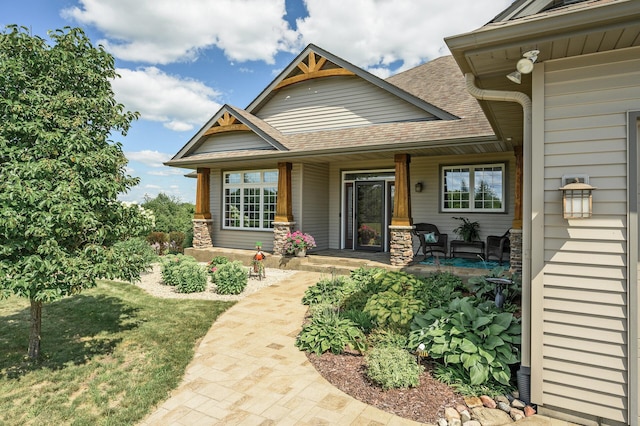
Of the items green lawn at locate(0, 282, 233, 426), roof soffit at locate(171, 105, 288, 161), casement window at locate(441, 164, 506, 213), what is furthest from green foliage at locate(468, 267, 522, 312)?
roof soffit at locate(171, 105, 288, 161)

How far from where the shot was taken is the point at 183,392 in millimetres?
3383

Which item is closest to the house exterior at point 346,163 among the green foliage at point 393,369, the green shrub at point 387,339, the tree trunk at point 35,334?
the green shrub at point 387,339

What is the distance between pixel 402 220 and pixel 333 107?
14.1 feet

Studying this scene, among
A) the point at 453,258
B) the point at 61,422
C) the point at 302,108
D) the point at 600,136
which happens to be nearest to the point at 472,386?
the point at 600,136

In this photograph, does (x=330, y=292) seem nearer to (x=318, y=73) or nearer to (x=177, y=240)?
(x=318, y=73)

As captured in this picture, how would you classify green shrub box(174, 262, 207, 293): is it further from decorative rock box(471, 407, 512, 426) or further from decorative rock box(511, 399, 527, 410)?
decorative rock box(511, 399, 527, 410)

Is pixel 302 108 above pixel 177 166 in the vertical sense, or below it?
above

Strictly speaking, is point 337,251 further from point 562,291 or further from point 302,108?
point 562,291

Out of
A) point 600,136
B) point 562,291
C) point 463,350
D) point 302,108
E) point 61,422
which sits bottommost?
point 61,422

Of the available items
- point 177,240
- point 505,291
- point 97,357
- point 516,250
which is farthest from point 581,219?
point 177,240

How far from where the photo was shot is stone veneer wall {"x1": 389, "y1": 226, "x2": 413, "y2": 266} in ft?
27.2

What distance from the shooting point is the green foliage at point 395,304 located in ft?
14.6

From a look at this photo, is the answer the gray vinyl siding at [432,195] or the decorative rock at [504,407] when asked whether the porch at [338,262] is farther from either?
the decorative rock at [504,407]

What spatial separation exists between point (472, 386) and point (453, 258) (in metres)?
6.08
